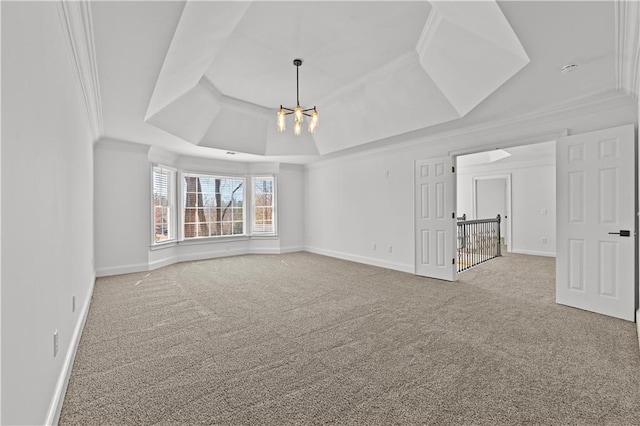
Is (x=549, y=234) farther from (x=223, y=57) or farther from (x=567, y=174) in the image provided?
(x=223, y=57)

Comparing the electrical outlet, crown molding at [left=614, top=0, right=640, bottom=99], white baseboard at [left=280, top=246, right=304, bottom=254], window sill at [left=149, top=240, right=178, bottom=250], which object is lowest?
white baseboard at [left=280, top=246, right=304, bottom=254]

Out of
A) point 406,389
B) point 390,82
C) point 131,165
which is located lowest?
point 406,389

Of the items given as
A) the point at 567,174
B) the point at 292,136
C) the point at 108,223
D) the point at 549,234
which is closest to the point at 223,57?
the point at 292,136

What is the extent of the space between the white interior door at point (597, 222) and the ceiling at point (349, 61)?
A: 64cm

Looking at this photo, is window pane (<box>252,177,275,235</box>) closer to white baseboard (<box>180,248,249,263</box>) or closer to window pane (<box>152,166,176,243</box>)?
white baseboard (<box>180,248,249,263</box>)

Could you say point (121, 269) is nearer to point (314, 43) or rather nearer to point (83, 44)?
point (83, 44)

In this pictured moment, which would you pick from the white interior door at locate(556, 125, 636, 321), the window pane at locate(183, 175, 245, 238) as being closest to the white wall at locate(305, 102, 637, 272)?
the white interior door at locate(556, 125, 636, 321)

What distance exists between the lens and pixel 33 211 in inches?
58.2

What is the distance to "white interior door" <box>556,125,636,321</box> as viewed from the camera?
322cm

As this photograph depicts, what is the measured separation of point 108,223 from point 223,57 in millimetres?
3691

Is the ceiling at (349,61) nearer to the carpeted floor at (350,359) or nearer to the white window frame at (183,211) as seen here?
the white window frame at (183,211)

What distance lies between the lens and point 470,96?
366 cm

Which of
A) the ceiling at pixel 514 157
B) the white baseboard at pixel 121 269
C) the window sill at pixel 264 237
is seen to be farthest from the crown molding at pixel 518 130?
the white baseboard at pixel 121 269

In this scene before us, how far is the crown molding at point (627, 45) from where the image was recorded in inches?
78.3
